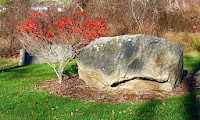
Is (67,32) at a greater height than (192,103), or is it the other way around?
(67,32)

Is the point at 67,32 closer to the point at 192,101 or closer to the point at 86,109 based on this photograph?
the point at 86,109

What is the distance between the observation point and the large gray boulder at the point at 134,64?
5516mm

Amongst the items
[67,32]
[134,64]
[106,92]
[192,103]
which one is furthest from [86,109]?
[67,32]

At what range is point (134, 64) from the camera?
5.60m

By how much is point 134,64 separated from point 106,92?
1047 mm

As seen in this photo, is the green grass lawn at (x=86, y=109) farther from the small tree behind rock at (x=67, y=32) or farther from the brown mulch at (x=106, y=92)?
the small tree behind rock at (x=67, y=32)

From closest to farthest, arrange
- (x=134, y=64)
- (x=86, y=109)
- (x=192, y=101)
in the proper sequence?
(x=86, y=109) → (x=192, y=101) → (x=134, y=64)

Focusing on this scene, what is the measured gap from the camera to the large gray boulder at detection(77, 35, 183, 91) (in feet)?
18.1

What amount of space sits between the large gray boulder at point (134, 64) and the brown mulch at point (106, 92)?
0.55ft

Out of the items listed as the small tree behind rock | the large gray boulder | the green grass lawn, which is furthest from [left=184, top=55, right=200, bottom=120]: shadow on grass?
the small tree behind rock

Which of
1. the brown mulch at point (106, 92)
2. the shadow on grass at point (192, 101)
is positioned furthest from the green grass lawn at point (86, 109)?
the brown mulch at point (106, 92)

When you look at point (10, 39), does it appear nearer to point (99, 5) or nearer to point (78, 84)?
point (99, 5)

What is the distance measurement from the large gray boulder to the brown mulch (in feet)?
0.55

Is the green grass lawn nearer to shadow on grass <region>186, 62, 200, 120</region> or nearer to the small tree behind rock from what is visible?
shadow on grass <region>186, 62, 200, 120</region>
